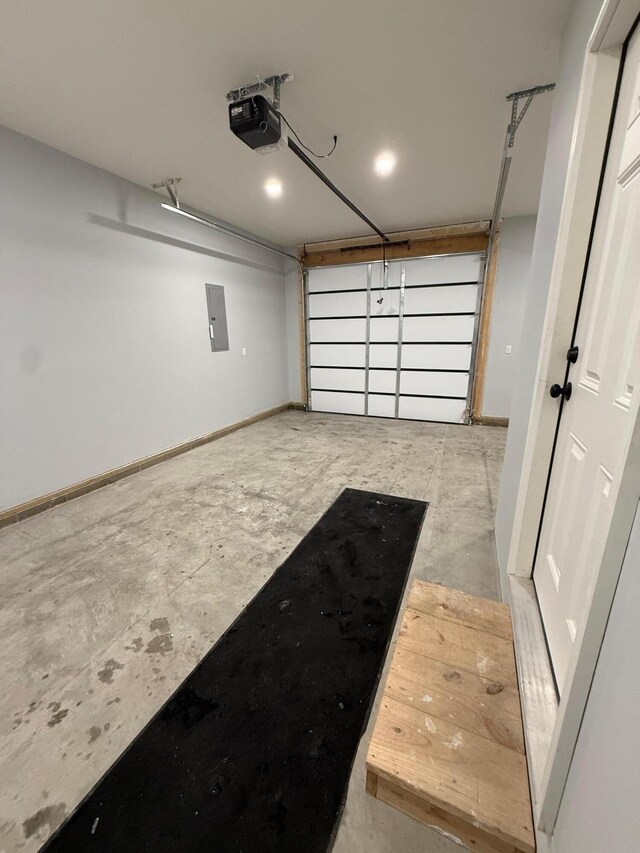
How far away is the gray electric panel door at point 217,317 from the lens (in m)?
4.26

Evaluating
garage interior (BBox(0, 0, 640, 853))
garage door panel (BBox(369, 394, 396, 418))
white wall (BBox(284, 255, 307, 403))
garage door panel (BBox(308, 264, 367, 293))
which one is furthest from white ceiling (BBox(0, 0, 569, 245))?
garage door panel (BBox(369, 394, 396, 418))

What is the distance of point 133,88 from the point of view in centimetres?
196

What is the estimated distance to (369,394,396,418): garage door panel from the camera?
559 cm

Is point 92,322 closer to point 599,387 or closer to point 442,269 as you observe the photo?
point 599,387

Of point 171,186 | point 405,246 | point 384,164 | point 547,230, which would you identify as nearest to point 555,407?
point 547,230

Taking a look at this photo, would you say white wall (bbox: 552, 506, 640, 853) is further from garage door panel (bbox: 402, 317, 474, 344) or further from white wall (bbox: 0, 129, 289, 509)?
garage door panel (bbox: 402, 317, 474, 344)

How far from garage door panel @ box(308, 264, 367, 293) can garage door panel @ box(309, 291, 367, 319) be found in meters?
0.11

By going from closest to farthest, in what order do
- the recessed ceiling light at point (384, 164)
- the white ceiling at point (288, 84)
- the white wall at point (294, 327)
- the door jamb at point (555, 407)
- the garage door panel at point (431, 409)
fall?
the door jamb at point (555, 407) < the white ceiling at point (288, 84) < the recessed ceiling light at point (384, 164) < the garage door panel at point (431, 409) < the white wall at point (294, 327)

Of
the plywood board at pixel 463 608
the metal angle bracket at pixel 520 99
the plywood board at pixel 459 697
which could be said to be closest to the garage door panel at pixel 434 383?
the metal angle bracket at pixel 520 99

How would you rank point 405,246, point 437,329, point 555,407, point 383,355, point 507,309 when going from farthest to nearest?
1. point 383,355
2. point 437,329
3. point 405,246
4. point 507,309
5. point 555,407

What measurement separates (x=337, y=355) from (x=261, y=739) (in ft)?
17.1

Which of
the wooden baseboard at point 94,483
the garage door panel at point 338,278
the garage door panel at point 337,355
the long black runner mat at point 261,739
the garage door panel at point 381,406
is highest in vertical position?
the garage door panel at point 338,278

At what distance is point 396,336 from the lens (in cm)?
533

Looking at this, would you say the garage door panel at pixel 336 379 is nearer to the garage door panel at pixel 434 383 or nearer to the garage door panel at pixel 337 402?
the garage door panel at pixel 337 402
